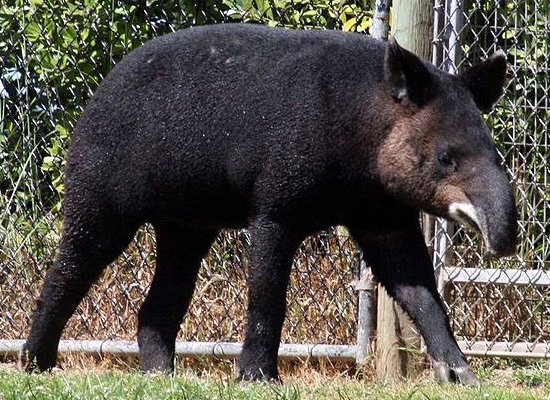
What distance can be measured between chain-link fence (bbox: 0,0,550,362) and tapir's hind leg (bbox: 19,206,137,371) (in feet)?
3.82

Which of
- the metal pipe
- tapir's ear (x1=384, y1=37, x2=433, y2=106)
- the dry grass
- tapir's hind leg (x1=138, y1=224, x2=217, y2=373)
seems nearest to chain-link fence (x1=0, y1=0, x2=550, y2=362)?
the dry grass

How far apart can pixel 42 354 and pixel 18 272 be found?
1525mm

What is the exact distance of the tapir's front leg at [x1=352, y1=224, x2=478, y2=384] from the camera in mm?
6082

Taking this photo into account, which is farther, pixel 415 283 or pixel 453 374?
pixel 415 283

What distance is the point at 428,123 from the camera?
236 inches

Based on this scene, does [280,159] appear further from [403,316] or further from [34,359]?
[403,316]

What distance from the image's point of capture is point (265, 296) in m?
5.93

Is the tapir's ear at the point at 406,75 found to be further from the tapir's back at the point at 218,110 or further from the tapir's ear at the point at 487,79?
the tapir's ear at the point at 487,79

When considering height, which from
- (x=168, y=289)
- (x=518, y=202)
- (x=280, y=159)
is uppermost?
(x=280, y=159)

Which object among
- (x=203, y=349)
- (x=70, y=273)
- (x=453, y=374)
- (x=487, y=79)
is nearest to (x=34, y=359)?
(x=70, y=273)

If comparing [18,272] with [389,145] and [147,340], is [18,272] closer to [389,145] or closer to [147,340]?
[147,340]

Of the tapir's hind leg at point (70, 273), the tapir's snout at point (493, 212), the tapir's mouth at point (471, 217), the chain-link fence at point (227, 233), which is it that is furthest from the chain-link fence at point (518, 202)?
the tapir's hind leg at point (70, 273)

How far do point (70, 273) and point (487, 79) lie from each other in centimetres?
228

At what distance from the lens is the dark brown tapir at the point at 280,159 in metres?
5.87
